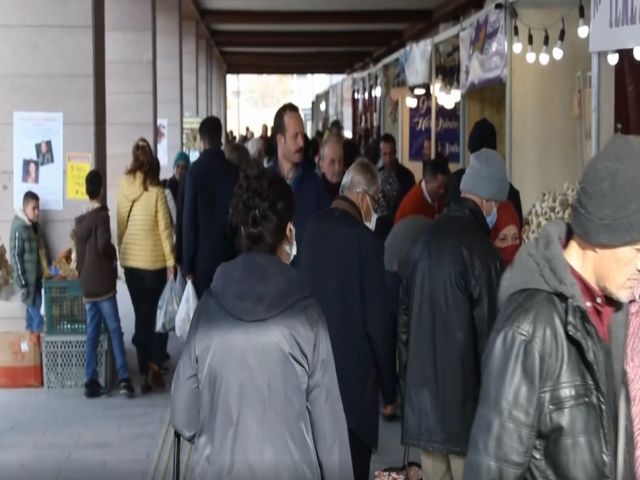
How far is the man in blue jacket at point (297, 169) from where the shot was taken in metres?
7.16

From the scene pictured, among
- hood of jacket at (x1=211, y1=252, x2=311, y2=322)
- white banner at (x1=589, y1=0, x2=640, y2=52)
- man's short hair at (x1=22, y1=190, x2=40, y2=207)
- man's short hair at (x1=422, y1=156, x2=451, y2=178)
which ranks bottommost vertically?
hood of jacket at (x1=211, y1=252, x2=311, y2=322)

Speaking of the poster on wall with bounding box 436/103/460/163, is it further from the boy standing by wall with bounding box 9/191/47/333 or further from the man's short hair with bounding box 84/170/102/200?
the man's short hair with bounding box 84/170/102/200

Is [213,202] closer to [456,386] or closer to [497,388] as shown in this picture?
[456,386]

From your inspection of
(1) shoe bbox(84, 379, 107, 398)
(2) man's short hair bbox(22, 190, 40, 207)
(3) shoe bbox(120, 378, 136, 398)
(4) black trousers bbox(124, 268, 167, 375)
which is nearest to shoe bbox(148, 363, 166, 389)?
(4) black trousers bbox(124, 268, 167, 375)

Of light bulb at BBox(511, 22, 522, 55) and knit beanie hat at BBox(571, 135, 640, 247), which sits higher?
light bulb at BBox(511, 22, 522, 55)

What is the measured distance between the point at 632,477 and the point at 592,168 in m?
0.80

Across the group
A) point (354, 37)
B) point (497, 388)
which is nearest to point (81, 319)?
point (497, 388)

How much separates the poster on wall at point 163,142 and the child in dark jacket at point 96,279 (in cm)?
1165

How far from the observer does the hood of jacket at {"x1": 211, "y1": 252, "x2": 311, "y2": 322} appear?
3797 mm

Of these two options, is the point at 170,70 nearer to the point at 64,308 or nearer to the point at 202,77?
the point at 202,77

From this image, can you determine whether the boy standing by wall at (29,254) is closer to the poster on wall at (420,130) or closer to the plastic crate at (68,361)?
the plastic crate at (68,361)

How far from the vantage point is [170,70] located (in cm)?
2233

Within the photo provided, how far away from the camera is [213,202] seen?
8625 millimetres

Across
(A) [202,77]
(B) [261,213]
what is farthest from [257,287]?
(A) [202,77]
